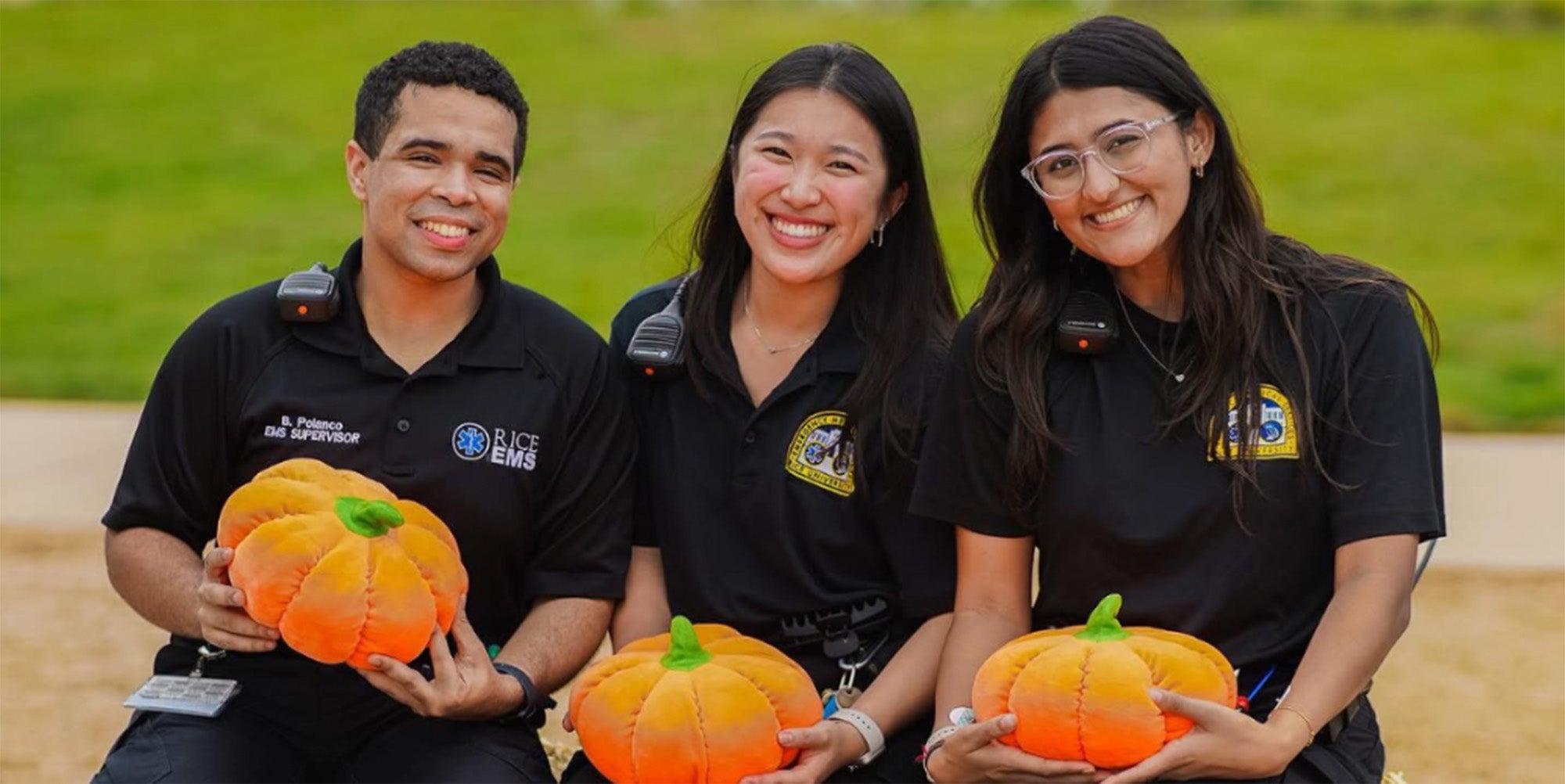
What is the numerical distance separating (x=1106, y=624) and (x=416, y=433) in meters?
1.50

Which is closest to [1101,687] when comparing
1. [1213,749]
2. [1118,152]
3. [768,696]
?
[1213,749]

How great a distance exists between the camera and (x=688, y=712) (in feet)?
12.0

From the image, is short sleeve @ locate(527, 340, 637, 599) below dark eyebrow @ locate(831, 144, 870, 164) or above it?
below

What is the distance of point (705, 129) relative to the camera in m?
19.7

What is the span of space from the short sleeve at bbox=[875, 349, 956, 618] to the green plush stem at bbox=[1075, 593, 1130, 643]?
620 mm

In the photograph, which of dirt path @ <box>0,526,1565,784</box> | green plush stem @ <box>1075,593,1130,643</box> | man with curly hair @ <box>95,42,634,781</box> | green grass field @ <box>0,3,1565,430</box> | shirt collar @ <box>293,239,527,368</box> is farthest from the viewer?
green grass field @ <box>0,3,1565,430</box>

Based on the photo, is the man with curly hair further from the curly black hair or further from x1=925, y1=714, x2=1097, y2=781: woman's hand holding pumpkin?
x1=925, y1=714, x2=1097, y2=781: woman's hand holding pumpkin

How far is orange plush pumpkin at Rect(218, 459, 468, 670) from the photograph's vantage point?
11.5ft

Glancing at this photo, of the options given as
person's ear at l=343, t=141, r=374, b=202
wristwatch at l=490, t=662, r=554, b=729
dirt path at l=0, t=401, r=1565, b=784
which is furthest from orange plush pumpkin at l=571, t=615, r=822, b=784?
dirt path at l=0, t=401, r=1565, b=784

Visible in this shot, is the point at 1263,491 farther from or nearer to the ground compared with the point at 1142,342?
nearer to the ground

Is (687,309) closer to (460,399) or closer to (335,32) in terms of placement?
(460,399)

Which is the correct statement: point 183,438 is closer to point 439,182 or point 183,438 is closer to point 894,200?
point 439,182

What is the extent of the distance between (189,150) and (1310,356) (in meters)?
17.7

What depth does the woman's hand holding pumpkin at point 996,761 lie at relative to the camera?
3.47 m
